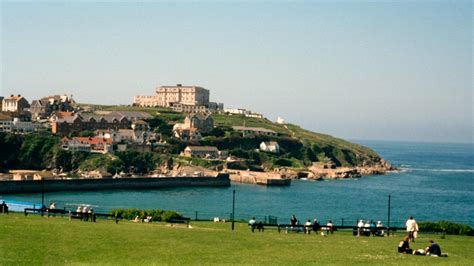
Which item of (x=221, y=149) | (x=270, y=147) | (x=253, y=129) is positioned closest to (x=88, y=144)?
(x=221, y=149)

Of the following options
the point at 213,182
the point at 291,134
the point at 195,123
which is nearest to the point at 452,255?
the point at 213,182

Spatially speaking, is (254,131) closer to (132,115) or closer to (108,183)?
(132,115)

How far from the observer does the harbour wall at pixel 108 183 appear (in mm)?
64438

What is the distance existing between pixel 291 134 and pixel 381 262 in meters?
112

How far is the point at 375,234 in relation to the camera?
24.5 m

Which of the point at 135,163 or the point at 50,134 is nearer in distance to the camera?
the point at 135,163

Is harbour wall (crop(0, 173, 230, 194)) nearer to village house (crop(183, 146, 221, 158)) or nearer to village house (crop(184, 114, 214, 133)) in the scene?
village house (crop(183, 146, 221, 158))

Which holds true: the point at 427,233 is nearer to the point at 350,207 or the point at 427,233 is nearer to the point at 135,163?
the point at 350,207

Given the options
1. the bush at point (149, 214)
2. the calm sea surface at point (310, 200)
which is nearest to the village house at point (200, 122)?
the calm sea surface at point (310, 200)

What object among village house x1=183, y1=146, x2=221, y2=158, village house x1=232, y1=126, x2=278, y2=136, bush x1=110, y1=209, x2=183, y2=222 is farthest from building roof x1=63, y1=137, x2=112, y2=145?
bush x1=110, y1=209, x2=183, y2=222

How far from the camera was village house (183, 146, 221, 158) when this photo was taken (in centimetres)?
9844

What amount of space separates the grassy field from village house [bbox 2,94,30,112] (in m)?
105

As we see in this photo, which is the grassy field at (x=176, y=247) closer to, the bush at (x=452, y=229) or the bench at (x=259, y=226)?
the bench at (x=259, y=226)

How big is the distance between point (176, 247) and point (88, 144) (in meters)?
76.9
